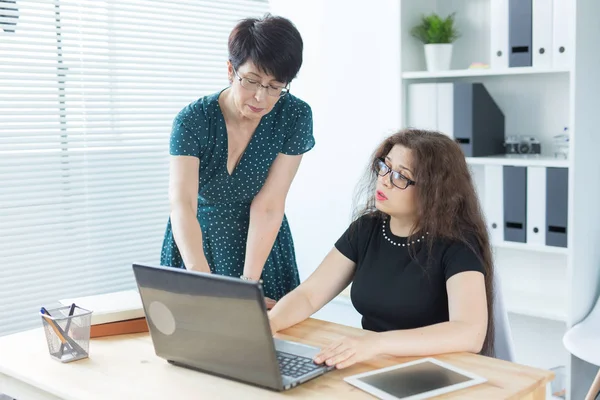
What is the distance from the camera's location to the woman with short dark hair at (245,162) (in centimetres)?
203

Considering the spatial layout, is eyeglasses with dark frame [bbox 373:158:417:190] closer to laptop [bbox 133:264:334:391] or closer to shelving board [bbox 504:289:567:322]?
laptop [bbox 133:264:334:391]

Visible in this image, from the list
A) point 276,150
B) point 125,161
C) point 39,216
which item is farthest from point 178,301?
point 125,161

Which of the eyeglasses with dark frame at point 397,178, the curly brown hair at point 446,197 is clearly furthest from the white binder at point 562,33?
the eyeglasses with dark frame at point 397,178

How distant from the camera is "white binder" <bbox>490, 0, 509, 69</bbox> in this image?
2.94 meters

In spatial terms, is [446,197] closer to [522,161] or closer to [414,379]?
[414,379]

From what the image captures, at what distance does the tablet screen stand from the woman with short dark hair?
0.70m

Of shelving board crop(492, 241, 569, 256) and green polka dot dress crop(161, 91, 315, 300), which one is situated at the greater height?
green polka dot dress crop(161, 91, 315, 300)

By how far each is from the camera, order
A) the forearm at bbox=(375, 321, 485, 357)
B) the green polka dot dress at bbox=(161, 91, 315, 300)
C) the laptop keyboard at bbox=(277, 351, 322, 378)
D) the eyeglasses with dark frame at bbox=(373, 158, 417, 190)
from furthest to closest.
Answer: the green polka dot dress at bbox=(161, 91, 315, 300) → the eyeglasses with dark frame at bbox=(373, 158, 417, 190) → the forearm at bbox=(375, 321, 485, 357) → the laptop keyboard at bbox=(277, 351, 322, 378)

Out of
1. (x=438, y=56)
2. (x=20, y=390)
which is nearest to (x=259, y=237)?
(x=20, y=390)

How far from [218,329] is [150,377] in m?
0.20

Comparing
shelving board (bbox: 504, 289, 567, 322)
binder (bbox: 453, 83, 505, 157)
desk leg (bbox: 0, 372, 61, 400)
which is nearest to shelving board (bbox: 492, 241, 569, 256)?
shelving board (bbox: 504, 289, 567, 322)

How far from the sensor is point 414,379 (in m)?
1.49

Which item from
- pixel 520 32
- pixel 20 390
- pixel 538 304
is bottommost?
pixel 538 304

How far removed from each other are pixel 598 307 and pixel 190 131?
169 cm
